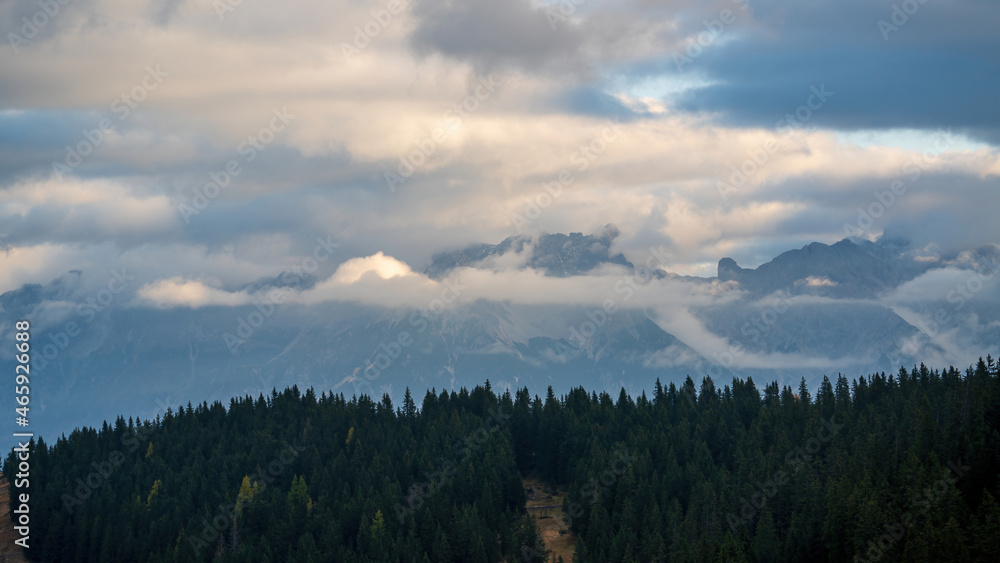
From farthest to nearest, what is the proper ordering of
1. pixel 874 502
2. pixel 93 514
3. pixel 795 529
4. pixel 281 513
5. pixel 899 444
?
pixel 93 514 → pixel 281 513 → pixel 899 444 → pixel 795 529 → pixel 874 502

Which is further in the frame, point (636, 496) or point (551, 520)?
point (551, 520)

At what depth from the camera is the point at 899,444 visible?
5674 inches

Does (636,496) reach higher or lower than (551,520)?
higher

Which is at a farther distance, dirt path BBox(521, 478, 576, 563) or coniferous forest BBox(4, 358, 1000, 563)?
dirt path BBox(521, 478, 576, 563)

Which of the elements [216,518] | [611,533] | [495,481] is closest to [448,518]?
[495,481]

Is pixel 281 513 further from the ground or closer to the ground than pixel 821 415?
closer to the ground

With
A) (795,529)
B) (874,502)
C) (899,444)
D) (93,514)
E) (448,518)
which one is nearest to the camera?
(874,502)

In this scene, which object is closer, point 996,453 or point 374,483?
point 996,453

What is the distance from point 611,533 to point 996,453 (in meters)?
53.9

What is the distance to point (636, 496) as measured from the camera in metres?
158

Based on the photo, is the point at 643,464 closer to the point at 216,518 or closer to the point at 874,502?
the point at 874,502

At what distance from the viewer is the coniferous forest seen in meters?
119

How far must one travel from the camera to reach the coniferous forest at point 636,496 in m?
119

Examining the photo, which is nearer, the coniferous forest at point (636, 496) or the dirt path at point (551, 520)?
the coniferous forest at point (636, 496)
